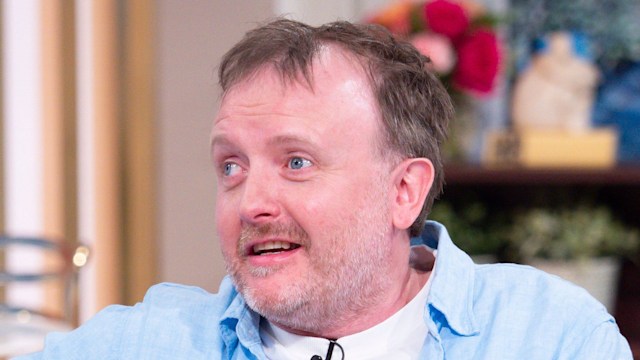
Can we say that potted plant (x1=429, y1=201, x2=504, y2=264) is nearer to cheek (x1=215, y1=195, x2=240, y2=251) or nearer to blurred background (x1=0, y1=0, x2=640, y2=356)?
blurred background (x1=0, y1=0, x2=640, y2=356)

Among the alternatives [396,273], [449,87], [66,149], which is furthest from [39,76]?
[396,273]

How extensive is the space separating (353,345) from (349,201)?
0.73 ft

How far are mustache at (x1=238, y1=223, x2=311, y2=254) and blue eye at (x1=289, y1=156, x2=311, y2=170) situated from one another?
0.08 metres

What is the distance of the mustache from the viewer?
4.60 ft

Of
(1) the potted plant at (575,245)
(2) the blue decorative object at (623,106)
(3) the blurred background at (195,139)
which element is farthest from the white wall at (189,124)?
(2) the blue decorative object at (623,106)

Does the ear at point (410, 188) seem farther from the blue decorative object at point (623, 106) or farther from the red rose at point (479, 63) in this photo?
the blue decorative object at point (623, 106)

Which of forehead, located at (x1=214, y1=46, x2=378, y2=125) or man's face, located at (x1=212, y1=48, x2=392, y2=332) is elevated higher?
forehead, located at (x1=214, y1=46, x2=378, y2=125)

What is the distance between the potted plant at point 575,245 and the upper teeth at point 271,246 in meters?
1.88

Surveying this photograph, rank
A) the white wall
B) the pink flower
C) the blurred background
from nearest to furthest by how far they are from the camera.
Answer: the pink flower, the blurred background, the white wall

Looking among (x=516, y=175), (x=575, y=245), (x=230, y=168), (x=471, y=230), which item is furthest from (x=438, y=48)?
(x=230, y=168)

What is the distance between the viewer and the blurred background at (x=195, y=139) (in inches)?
123

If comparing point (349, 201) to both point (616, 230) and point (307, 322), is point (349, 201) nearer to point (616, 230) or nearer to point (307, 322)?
point (307, 322)

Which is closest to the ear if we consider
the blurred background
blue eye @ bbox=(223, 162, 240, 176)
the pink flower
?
blue eye @ bbox=(223, 162, 240, 176)

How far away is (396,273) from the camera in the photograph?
1.57 metres
